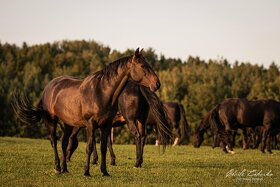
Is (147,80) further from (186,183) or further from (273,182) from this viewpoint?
(273,182)

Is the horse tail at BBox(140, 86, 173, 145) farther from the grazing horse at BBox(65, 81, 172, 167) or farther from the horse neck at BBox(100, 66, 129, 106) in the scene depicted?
the horse neck at BBox(100, 66, 129, 106)

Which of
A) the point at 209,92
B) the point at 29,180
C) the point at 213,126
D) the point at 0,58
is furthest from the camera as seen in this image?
the point at 0,58

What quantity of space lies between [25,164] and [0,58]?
48.6m

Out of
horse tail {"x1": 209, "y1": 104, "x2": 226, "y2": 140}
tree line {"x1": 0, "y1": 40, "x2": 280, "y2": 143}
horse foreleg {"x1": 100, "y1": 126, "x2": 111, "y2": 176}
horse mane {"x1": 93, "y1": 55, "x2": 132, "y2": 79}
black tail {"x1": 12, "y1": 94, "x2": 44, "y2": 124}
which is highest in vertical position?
tree line {"x1": 0, "y1": 40, "x2": 280, "y2": 143}

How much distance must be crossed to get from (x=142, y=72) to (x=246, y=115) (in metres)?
15.6

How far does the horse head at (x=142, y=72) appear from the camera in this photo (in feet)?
37.2

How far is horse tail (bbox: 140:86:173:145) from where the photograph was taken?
14.4 m

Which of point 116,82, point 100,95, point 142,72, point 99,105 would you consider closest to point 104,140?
point 99,105

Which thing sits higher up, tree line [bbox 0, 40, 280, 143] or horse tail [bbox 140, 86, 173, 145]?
tree line [bbox 0, 40, 280, 143]

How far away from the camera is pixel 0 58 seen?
60219 mm

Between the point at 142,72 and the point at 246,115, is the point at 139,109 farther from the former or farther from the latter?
the point at 246,115

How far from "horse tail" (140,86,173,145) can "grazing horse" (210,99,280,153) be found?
10.8 meters

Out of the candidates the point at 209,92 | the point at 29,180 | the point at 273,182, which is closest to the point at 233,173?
the point at 273,182

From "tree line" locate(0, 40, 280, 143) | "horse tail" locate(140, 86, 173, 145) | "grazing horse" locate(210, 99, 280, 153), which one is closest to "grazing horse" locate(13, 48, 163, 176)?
"horse tail" locate(140, 86, 173, 145)
